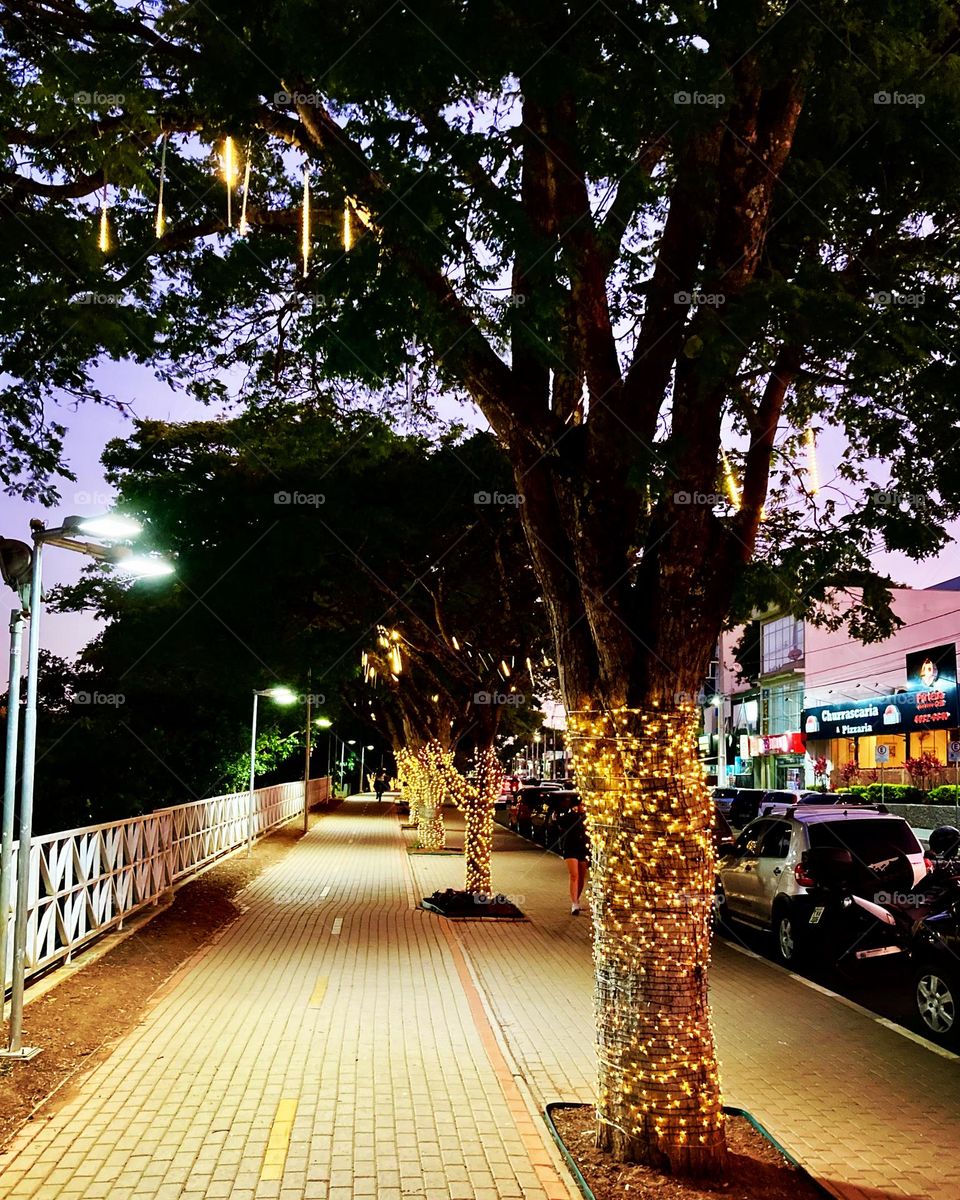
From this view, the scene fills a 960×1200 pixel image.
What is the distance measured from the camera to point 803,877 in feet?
43.4

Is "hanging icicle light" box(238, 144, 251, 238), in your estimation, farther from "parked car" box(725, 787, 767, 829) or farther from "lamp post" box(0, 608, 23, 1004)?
"parked car" box(725, 787, 767, 829)

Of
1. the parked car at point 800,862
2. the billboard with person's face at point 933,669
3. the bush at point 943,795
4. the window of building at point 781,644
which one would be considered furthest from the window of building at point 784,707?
the parked car at point 800,862

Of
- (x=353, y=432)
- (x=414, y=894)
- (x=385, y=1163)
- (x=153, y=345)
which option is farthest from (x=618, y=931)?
(x=414, y=894)

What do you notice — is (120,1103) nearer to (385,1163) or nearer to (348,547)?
(385,1163)

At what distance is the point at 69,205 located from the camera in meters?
10.3

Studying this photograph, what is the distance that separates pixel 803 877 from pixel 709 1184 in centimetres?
792

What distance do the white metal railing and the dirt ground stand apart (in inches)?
11.7

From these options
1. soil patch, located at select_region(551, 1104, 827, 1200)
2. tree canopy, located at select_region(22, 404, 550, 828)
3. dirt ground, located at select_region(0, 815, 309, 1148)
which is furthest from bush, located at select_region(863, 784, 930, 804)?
soil patch, located at select_region(551, 1104, 827, 1200)

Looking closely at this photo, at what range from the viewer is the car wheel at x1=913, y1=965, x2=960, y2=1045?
9.44 m

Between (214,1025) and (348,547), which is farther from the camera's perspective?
(348,547)

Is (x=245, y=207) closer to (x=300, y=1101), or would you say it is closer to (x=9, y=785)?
(x=9, y=785)

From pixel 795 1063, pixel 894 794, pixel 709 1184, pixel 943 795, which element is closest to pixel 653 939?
pixel 709 1184

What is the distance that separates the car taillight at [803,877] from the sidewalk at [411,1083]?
1.10m

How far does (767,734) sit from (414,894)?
5088 cm
